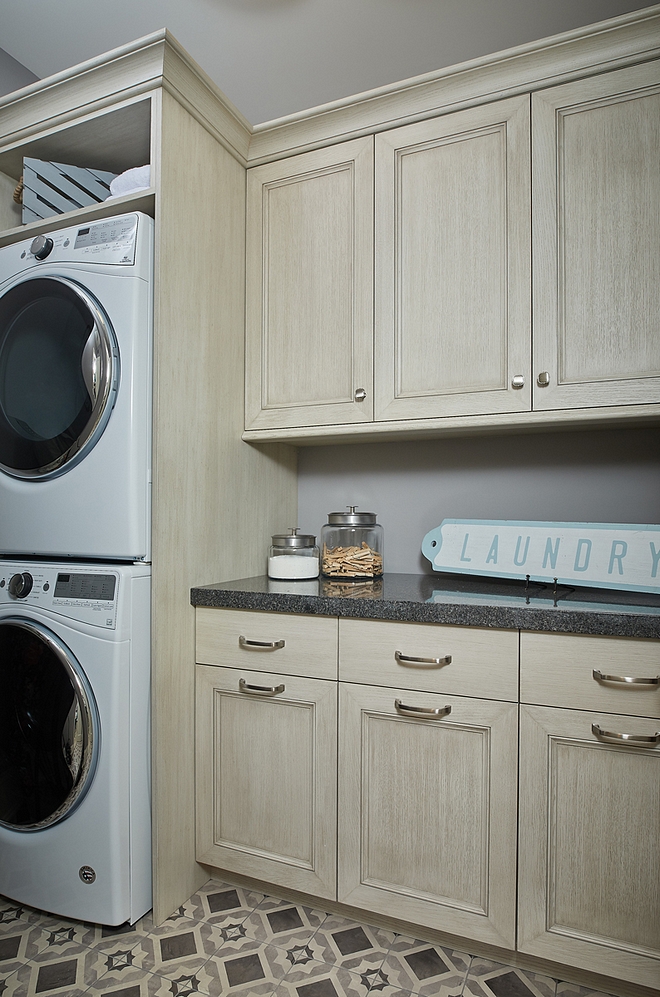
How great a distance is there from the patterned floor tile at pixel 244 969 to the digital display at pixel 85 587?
2.91ft

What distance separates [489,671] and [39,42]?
8.26ft

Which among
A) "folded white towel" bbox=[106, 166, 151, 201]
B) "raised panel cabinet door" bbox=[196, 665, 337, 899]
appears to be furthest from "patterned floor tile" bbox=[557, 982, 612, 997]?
"folded white towel" bbox=[106, 166, 151, 201]

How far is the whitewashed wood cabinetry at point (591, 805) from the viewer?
1.20 meters

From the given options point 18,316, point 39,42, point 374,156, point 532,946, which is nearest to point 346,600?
point 532,946

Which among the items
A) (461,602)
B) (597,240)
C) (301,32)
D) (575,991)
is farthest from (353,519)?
(301,32)

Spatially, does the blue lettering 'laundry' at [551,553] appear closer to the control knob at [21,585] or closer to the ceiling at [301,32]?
the control knob at [21,585]

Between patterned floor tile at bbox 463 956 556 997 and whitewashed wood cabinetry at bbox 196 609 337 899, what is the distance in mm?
369

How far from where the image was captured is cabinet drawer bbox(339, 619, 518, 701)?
1.31 m

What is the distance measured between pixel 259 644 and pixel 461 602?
1.81 feet

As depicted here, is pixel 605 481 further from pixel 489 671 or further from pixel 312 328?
pixel 312 328

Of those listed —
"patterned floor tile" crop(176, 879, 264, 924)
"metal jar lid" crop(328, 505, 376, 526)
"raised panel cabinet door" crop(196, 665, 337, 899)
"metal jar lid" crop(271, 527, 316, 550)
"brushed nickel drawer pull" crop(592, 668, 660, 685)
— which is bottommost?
"patterned floor tile" crop(176, 879, 264, 924)

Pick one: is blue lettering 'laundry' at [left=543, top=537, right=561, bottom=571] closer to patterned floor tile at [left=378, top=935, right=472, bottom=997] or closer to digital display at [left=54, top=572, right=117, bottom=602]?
patterned floor tile at [left=378, top=935, right=472, bottom=997]

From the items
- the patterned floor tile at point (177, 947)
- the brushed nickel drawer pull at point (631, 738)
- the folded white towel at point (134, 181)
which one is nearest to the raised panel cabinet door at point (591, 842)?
the brushed nickel drawer pull at point (631, 738)

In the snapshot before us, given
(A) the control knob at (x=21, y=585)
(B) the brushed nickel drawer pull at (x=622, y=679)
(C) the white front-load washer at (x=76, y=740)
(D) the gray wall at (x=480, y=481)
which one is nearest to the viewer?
(B) the brushed nickel drawer pull at (x=622, y=679)
